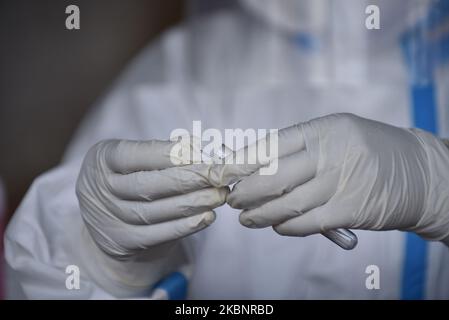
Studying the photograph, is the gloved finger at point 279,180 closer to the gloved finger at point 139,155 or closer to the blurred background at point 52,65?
the gloved finger at point 139,155

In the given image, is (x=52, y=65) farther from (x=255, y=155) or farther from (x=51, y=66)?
(x=255, y=155)

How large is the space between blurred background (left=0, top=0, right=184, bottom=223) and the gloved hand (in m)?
0.47

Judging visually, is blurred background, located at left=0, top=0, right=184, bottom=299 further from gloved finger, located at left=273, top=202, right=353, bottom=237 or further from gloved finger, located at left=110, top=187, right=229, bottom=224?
gloved finger, located at left=273, top=202, right=353, bottom=237

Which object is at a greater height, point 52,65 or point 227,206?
point 52,65

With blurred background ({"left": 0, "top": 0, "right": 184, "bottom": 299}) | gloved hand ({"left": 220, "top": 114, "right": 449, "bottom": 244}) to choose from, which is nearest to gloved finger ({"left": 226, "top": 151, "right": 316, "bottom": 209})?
gloved hand ({"left": 220, "top": 114, "right": 449, "bottom": 244})

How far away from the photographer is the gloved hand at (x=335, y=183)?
0.66 metres

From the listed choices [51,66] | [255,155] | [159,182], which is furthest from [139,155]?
[51,66]

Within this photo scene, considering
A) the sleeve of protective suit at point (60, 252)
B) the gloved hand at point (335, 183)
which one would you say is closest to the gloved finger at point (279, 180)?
the gloved hand at point (335, 183)

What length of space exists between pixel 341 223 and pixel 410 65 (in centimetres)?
39

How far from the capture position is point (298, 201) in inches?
26.0

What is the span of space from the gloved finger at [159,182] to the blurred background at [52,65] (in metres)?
0.36

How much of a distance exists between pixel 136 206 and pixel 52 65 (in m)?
0.47

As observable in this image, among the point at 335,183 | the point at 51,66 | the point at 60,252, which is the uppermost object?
the point at 51,66

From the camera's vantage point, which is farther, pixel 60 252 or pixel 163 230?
pixel 60 252
